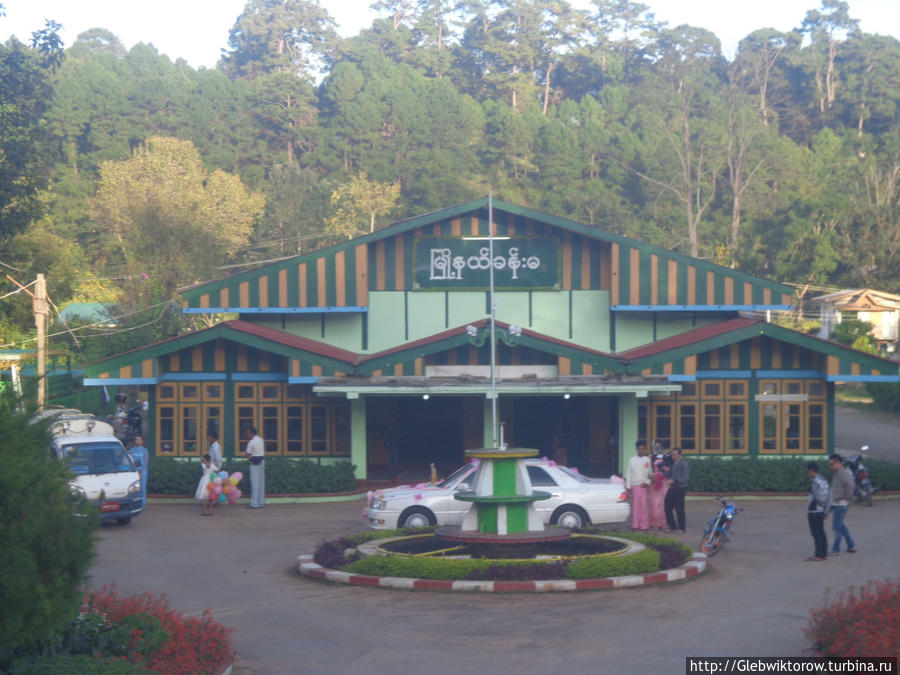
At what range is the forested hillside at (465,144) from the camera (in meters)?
68.5

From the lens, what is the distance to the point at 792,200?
73.2 m

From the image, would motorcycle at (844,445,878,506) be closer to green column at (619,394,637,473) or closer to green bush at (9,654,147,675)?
green column at (619,394,637,473)

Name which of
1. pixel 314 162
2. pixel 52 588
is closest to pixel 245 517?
pixel 52 588

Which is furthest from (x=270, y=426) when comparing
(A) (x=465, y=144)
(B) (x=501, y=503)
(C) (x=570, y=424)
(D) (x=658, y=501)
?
(A) (x=465, y=144)

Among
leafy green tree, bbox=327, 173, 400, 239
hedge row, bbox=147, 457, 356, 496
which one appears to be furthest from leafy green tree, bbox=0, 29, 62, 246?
leafy green tree, bbox=327, 173, 400, 239

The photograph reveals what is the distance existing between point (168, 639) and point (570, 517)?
10752mm

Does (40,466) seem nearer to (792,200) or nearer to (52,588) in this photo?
(52,588)

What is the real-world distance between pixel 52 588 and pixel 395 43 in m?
116

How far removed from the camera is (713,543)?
17.7 m

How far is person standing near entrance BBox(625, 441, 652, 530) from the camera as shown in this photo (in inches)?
816

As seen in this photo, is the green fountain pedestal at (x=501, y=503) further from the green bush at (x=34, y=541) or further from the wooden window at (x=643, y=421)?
the wooden window at (x=643, y=421)

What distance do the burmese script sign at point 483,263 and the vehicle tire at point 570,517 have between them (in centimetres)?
1140

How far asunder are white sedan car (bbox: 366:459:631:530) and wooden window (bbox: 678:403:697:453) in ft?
28.4

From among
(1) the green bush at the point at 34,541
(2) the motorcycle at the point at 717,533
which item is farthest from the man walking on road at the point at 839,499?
(1) the green bush at the point at 34,541
